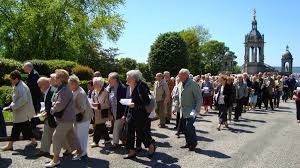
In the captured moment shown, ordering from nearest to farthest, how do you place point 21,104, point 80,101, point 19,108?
point 80,101
point 21,104
point 19,108

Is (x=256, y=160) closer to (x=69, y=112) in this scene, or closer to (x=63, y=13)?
(x=69, y=112)

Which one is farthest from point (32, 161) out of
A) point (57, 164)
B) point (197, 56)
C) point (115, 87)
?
point (197, 56)

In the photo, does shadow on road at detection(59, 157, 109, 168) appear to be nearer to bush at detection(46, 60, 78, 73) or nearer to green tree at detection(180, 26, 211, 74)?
bush at detection(46, 60, 78, 73)

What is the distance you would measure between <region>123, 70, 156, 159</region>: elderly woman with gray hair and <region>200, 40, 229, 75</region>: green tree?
95132 mm

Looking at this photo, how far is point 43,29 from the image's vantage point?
38.3 m

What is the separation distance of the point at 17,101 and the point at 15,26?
2933 cm

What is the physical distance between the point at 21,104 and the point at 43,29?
28.0m

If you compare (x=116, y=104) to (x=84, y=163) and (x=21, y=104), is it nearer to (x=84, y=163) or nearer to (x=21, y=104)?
(x=84, y=163)

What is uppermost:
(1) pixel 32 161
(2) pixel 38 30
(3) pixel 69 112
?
(2) pixel 38 30

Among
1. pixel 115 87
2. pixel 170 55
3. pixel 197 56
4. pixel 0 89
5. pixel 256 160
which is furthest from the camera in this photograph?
pixel 197 56

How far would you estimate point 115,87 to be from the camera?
12.0 m

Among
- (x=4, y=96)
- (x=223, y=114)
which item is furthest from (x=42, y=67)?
(x=223, y=114)

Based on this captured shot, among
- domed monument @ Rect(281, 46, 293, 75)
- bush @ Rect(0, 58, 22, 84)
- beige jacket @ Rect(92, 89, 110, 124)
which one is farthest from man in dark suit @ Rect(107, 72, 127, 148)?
domed monument @ Rect(281, 46, 293, 75)

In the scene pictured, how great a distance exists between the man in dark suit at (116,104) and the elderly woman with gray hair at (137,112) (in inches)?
30.9
